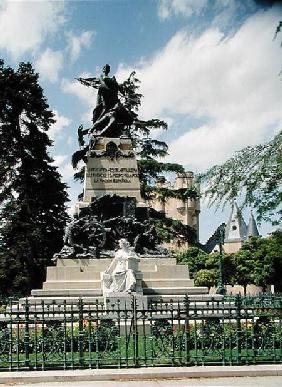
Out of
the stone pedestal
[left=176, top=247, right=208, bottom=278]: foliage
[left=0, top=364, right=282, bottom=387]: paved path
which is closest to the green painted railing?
[left=0, top=364, right=282, bottom=387]: paved path

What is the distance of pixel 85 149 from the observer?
82.7ft

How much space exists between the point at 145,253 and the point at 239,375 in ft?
41.2

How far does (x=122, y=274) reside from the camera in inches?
720

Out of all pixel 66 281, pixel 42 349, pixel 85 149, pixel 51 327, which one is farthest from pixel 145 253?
pixel 42 349

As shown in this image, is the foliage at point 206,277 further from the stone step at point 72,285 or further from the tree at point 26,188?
the stone step at point 72,285

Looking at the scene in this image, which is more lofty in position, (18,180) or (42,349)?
(18,180)

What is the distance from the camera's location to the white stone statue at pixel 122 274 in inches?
710

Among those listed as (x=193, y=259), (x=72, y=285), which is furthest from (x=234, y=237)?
(x=72, y=285)

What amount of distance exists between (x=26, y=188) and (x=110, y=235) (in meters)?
17.4

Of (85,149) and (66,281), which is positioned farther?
(85,149)

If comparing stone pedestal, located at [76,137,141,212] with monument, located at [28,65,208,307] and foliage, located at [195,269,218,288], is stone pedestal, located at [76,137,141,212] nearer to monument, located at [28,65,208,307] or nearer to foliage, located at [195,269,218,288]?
monument, located at [28,65,208,307]

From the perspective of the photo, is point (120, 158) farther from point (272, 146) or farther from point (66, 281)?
point (272, 146)

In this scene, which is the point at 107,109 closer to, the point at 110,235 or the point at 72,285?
the point at 110,235

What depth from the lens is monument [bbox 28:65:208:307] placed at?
19500 millimetres
